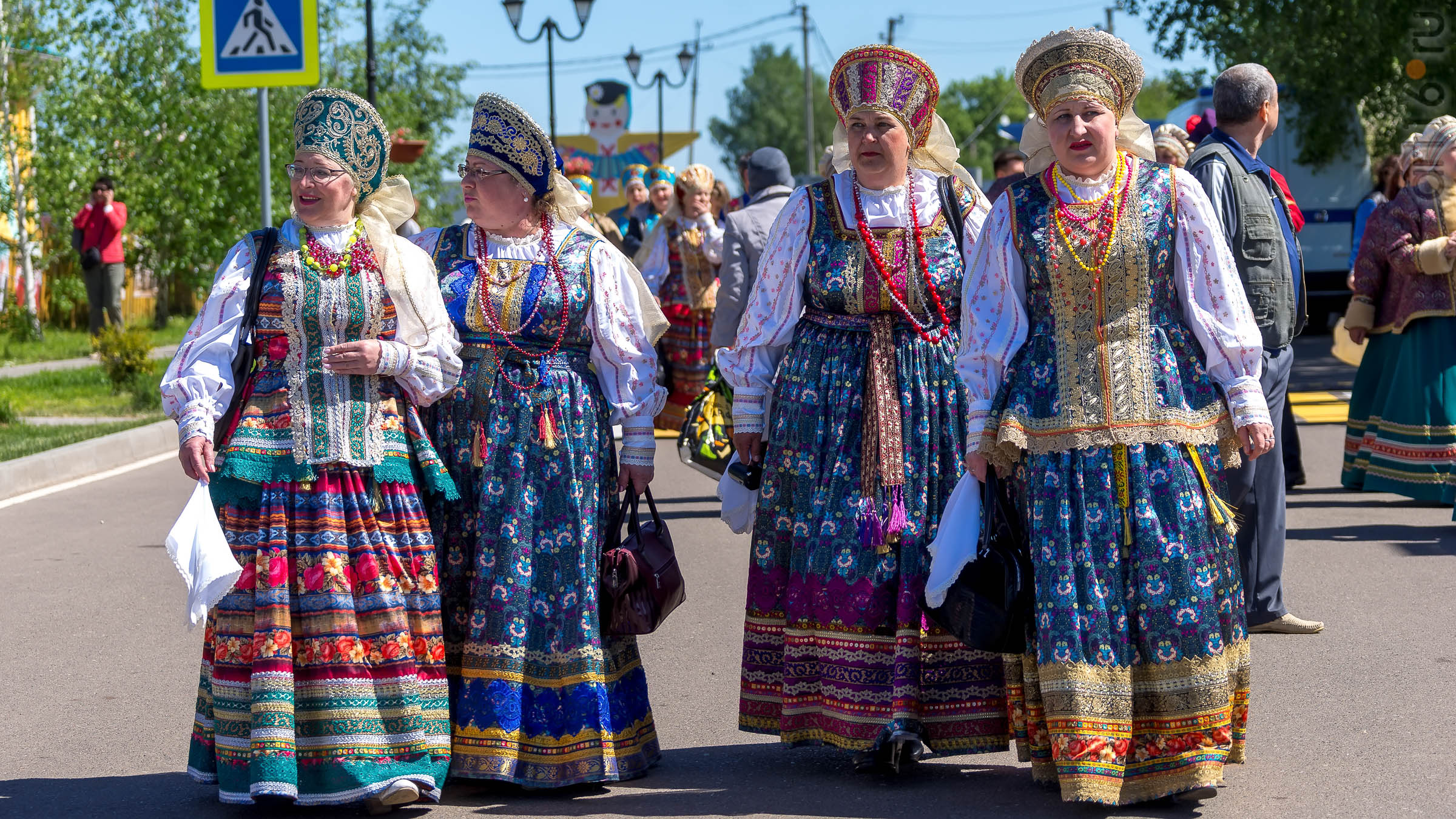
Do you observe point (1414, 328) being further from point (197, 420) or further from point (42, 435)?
point (42, 435)

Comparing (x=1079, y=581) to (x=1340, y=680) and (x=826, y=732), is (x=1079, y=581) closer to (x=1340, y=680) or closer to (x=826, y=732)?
(x=826, y=732)

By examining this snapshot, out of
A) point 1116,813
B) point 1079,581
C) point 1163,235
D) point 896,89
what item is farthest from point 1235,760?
point 896,89

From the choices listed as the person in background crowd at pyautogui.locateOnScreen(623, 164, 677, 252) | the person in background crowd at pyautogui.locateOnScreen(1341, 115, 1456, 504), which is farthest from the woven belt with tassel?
the person in background crowd at pyautogui.locateOnScreen(623, 164, 677, 252)

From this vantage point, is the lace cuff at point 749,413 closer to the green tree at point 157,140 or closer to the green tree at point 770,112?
the green tree at point 157,140

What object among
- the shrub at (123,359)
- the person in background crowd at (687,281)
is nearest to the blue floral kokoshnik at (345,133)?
the person in background crowd at (687,281)

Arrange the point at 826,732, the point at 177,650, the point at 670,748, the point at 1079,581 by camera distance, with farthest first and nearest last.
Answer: the point at 177,650 → the point at 670,748 → the point at 826,732 → the point at 1079,581

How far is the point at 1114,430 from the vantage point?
179 inches

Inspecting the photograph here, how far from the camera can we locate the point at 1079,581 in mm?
4539

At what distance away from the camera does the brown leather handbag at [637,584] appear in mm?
4973

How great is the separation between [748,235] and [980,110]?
11757cm

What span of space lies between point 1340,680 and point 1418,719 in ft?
1.82

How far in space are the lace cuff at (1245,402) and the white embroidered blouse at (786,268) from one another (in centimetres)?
90

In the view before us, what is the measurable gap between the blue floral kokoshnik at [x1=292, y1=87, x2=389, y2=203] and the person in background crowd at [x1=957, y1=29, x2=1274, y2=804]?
167 cm

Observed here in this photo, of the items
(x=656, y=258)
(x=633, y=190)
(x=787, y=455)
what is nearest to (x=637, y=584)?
(x=787, y=455)
